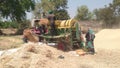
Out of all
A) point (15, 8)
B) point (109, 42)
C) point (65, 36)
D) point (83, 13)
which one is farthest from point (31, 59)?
point (83, 13)

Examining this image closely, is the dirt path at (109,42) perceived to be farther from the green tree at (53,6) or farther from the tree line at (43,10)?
the green tree at (53,6)

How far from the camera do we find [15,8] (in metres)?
57.1

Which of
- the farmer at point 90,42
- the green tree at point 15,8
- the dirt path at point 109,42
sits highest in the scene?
the green tree at point 15,8

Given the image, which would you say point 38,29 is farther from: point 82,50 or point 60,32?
point 82,50

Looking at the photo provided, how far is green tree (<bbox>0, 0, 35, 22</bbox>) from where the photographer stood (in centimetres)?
5631

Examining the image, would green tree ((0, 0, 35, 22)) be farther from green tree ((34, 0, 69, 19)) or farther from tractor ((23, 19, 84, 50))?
tractor ((23, 19, 84, 50))

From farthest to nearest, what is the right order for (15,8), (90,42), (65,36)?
(15,8) < (65,36) < (90,42)

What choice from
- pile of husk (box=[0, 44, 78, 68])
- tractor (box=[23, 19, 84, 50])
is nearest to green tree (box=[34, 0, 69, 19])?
tractor (box=[23, 19, 84, 50])

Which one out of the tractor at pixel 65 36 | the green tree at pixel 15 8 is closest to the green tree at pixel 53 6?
the green tree at pixel 15 8

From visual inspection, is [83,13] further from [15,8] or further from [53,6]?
[15,8]

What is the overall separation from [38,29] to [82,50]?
11.2ft

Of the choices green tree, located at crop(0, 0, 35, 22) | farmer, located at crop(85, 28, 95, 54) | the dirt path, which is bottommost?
the dirt path

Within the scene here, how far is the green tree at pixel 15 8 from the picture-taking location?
5631 cm

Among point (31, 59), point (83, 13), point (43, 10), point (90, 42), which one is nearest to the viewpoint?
point (31, 59)
